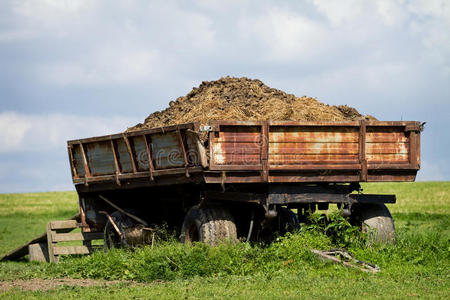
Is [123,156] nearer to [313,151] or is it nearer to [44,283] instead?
[44,283]

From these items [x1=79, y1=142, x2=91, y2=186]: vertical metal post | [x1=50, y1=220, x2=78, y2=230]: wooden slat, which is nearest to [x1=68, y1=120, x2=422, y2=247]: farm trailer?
Answer: [x1=79, y1=142, x2=91, y2=186]: vertical metal post

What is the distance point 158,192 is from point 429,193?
3064cm

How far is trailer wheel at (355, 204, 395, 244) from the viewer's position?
10.6m

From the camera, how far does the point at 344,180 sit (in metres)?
10.4

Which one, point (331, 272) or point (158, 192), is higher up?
point (158, 192)

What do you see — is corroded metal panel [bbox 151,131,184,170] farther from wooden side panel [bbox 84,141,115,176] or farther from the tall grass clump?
wooden side panel [bbox 84,141,115,176]

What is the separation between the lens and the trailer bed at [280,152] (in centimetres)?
991

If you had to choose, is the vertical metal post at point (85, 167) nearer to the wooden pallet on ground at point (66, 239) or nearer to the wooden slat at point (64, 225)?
the wooden pallet on ground at point (66, 239)

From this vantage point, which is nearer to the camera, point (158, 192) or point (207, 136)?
point (207, 136)

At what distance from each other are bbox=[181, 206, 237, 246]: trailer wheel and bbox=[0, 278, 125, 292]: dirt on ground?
5.56ft

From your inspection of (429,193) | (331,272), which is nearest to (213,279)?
(331,272)

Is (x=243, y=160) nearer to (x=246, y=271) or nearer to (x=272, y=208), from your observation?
(x=272, y=208)

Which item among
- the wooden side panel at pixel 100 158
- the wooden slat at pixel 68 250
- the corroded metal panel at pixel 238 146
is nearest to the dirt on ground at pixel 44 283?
the corroded metal panel at pixel 238 146

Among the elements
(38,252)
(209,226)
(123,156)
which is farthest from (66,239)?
(209,226)
